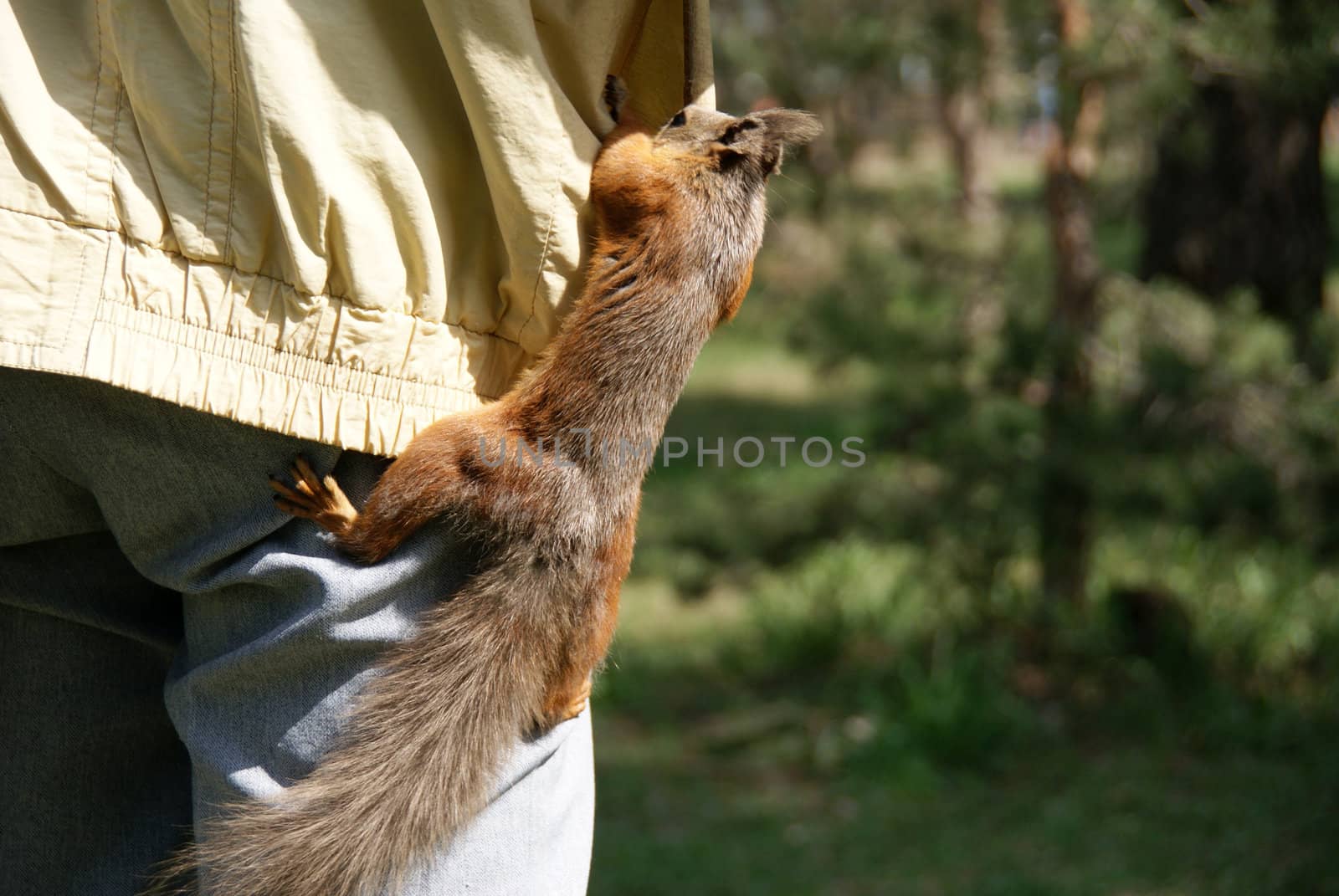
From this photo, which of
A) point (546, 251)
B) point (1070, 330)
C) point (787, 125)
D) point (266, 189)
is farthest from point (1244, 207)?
point (266, 189)

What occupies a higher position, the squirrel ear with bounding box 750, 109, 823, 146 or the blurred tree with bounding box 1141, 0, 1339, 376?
the blurred tree with bounding box 1141, 0, 1339, 376

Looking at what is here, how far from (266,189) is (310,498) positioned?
13.3 inches

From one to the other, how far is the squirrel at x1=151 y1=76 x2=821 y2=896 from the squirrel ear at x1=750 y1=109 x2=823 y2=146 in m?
0.15

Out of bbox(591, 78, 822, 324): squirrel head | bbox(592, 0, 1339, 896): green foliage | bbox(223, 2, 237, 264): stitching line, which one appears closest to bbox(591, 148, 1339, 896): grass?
bbox(592, 0, 1339, 896): green foliage

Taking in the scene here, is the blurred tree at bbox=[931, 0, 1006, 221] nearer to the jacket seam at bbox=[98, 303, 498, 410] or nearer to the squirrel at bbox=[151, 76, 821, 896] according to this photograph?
the squirrel at bbox=[151, 76, 821, 896]

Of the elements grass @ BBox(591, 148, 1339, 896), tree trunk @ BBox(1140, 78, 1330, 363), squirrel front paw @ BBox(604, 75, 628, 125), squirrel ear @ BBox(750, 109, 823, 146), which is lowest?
grass @ BBox(591, 148, 1339, 896)

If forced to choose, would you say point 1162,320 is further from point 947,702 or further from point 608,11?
point 608,11

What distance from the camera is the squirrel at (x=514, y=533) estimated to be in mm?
1355

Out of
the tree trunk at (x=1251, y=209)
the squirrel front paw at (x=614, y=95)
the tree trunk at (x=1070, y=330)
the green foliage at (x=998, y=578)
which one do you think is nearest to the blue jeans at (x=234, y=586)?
the squirrel front paw at (x=614, y=95)

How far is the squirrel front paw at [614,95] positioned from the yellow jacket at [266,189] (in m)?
0.17

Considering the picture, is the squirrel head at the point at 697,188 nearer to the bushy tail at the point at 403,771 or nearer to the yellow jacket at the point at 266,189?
the yellow jacket at the point at 266,189

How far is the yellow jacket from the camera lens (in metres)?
1.27

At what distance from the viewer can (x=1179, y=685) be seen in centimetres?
460

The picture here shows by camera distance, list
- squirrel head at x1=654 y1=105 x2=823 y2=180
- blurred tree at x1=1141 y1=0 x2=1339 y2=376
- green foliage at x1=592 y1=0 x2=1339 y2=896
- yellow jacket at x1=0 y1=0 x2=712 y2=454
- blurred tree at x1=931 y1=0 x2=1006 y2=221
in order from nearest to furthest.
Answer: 1. yellow jacket at x1=0 y1=0 x2=712 y2=454
2. squirrel head at x1=654 y1=105 x2=823 y2=180
3. green foliage at x1=592 y1=0 x2=1339 y2=896
4. blurred tree at x1=931 y1=0 x2=1006 y2=221
5. blurred tree at x1=1141 y1=0 x2=1339 y2=376
